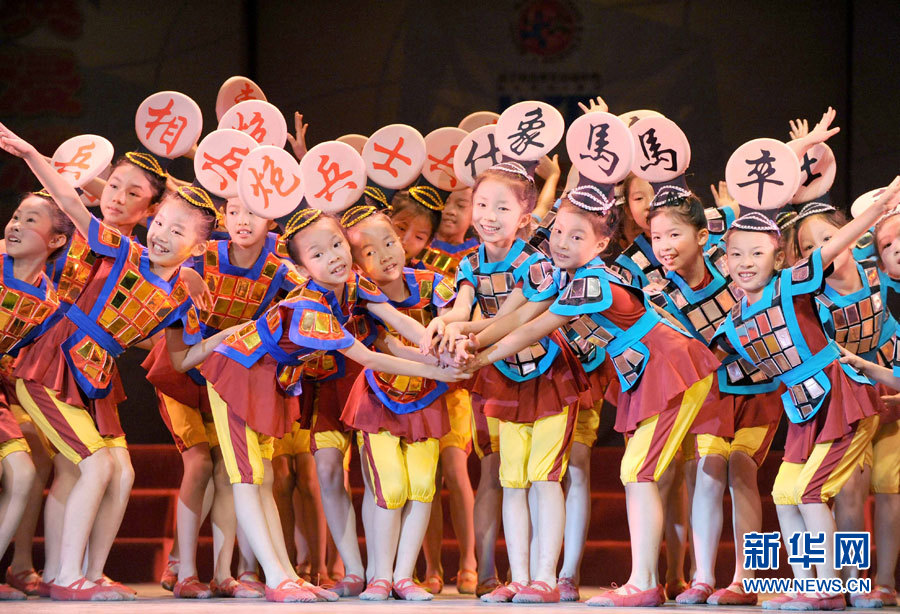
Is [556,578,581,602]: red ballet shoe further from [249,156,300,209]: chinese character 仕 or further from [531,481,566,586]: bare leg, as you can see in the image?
[249,156,300,209]: chinese character 仕

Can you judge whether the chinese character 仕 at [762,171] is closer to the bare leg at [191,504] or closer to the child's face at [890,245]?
the child's face at [890,245]

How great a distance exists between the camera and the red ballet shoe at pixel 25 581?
4.23m

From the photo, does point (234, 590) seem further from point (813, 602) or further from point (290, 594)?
point (813, 602)

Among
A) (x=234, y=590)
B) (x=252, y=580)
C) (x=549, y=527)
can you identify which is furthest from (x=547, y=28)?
(x=234, y=590)

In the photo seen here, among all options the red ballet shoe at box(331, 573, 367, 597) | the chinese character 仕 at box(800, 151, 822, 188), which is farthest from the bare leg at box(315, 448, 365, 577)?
the chinese character 仕 at box(800, 151, 822, 188)

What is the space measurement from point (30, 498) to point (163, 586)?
600 millimetres

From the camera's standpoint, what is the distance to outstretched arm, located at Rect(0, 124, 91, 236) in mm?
3900

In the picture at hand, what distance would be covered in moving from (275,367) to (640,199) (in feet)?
5.02

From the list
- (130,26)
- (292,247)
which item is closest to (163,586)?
(292,247)

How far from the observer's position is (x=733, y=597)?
389 centimetres

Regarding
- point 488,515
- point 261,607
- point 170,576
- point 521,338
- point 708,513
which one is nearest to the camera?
point 261,607

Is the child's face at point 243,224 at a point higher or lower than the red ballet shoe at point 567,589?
higher

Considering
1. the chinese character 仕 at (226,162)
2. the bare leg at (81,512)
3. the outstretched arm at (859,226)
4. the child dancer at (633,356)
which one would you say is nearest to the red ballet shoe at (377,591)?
the child dancer at (633,356)

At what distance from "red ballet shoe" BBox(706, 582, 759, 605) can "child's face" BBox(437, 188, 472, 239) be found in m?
1.85
